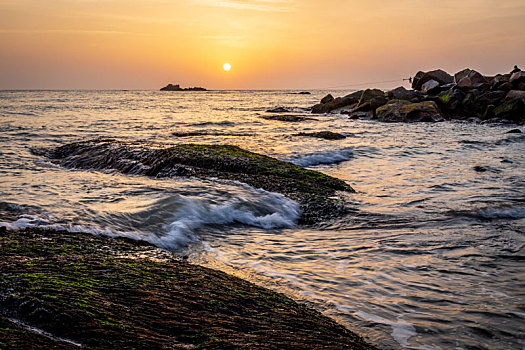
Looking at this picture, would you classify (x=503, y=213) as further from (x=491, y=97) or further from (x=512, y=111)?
(x=491, y=97)

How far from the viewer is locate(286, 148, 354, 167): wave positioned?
13.9 m

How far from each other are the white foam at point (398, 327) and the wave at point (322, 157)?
990 cm

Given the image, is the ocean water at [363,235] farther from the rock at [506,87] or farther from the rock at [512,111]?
the rock at [506,87]

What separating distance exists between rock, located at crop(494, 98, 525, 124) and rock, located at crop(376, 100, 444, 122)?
381cm

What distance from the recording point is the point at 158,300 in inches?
133

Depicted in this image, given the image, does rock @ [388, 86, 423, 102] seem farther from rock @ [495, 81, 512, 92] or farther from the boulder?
rock @ [495, 81, 512, 92]

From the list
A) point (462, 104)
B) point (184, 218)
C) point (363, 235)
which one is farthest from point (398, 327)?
point (462, 104)

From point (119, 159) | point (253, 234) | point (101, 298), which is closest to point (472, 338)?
point (101, 298)

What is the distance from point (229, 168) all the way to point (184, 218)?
3.21 meters

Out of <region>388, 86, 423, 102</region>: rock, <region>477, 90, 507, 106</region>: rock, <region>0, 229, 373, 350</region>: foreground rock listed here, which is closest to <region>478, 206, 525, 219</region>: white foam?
<region>0, 229, 373, 350</region>: foreground rock

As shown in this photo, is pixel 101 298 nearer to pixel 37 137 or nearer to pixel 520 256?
pixel 520 256

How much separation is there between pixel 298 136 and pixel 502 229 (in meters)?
14.3

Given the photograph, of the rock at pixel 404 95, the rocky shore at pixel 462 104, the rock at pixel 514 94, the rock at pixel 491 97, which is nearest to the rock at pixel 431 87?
the rocky shore at pixel 462 104

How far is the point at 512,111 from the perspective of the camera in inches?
1123
